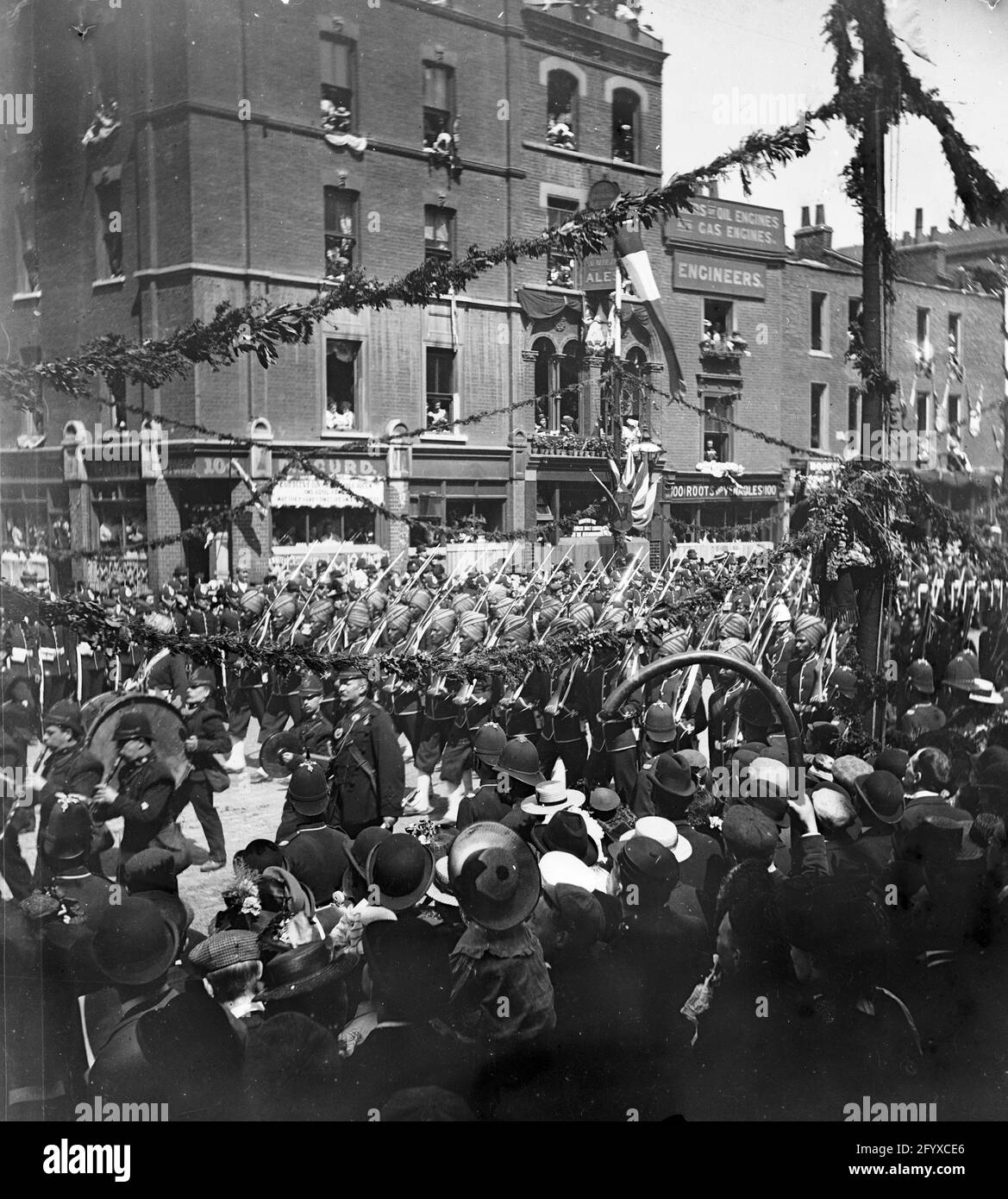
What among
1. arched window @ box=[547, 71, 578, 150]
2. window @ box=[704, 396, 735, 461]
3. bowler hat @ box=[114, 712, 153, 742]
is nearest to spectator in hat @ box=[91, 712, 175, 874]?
bowler hat @ box=[114, 712, 153, 742]

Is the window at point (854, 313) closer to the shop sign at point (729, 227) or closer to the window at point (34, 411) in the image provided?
the shop sign at point (729, 227)

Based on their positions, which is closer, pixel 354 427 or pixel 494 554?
pixel 354 427

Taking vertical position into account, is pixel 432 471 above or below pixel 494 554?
above

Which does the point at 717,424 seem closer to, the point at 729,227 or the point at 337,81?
the point at 729,227

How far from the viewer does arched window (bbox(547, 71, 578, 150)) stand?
264 inches

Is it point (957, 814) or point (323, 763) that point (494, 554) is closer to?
point (323, 763)

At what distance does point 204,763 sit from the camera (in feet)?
21.5

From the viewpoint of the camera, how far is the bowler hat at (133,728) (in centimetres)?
599

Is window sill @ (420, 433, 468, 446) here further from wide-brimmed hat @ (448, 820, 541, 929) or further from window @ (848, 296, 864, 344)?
wide-brimmed hat @ (448, 820, 541, 929)

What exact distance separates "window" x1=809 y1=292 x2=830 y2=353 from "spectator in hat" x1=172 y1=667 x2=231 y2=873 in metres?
4.66

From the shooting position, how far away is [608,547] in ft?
24.4

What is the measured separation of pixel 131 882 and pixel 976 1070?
4726 mm

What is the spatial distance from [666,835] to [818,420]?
3352 mm
